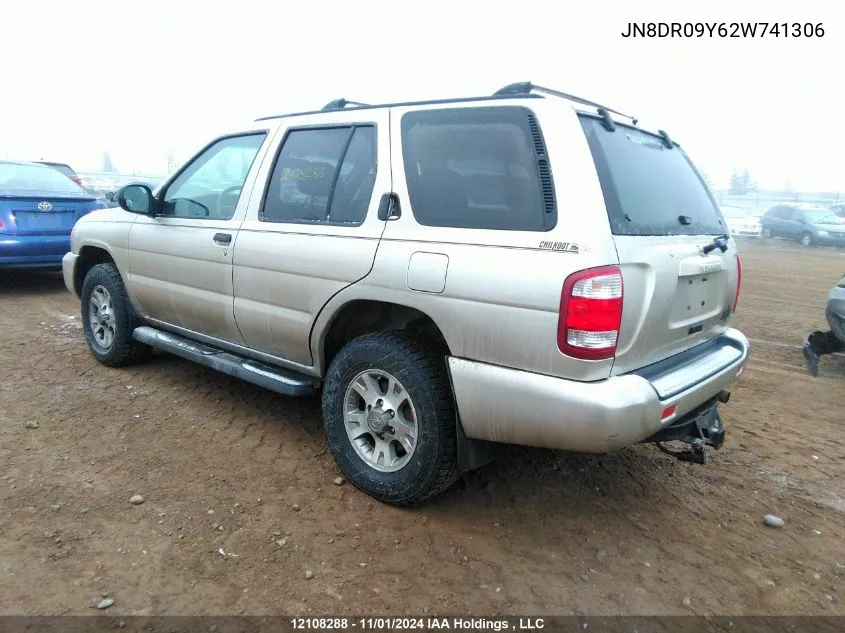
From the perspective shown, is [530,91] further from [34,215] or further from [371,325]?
[34,215]

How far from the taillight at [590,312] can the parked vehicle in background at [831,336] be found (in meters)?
4.04

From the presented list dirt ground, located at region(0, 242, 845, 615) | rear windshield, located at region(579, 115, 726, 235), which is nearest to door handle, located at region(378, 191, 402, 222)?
rear windshield, located at region(579, 115, 726, 235)

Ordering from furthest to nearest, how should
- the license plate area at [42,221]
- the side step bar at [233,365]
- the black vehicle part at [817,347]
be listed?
the license plate area at [42,221] → the black vehicle part at [817,347] → the side step bar at [233,365]

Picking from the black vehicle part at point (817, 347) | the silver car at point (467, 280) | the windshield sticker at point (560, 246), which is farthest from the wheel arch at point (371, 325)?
the black vehicle part at point (817, 347)

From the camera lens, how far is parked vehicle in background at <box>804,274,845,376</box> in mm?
5172

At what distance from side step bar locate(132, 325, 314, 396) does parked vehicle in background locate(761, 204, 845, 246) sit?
21136 millimetres

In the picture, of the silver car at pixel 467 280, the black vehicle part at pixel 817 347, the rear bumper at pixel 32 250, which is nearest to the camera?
the silver car at pixel 467 280

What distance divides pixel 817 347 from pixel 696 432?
3498 mm

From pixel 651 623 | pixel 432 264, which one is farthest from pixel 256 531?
pixel 651 623

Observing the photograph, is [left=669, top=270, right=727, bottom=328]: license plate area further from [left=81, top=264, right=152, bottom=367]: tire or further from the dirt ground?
[left=81, top=264, right=152, bottom=367]: tire

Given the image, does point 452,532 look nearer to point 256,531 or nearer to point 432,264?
point 256,531

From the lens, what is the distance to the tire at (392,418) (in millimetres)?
2713

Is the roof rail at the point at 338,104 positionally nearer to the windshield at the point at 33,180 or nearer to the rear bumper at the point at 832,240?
the windshield at the point at 33,180

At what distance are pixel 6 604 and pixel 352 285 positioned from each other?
72.5 inches
